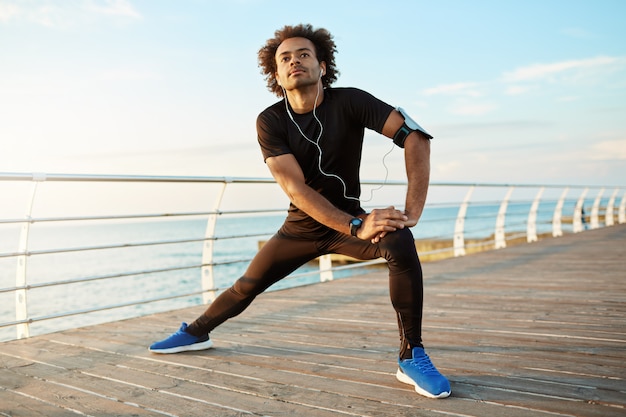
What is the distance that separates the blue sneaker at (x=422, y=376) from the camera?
1.95 metres

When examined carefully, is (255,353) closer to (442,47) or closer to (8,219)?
(8,219)

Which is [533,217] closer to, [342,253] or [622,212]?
[622,212]

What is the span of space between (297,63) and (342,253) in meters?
0.78

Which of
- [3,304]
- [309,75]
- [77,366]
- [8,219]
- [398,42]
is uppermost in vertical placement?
[398,42]

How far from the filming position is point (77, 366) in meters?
2.62

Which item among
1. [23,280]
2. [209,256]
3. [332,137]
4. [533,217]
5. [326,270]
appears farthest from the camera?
[533,217]

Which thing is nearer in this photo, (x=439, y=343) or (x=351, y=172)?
(x=351, y=172)

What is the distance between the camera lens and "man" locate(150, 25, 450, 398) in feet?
6.81

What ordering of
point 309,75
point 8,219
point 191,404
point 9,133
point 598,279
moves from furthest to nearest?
1. point 9,133
2. point 598,279
3. point 8,219
4. point 309,75
5. point 191,404

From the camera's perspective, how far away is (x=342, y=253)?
2332 millimetres

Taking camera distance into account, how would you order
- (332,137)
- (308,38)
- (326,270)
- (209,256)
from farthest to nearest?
(326,270) < (209,256) < (308,38) < (332,137)

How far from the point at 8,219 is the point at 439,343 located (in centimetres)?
243

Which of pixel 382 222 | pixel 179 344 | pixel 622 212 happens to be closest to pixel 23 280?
pixel 179 344

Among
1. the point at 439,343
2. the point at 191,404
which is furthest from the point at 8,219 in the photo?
the point at 439,343
